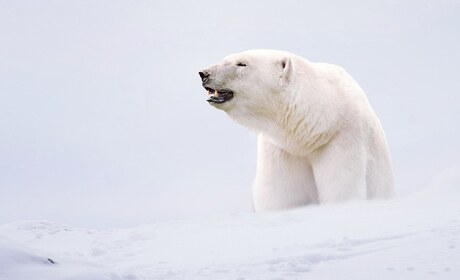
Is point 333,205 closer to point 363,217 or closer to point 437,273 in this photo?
point 363,217

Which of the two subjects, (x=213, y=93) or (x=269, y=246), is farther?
(x=213, y=93)

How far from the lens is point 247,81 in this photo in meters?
8.76

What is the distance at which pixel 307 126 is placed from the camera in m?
8.87

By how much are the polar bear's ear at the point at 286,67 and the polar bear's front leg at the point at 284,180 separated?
3.12 ft

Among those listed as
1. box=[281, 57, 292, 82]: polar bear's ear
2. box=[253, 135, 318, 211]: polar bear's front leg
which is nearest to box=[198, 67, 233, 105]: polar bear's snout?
box=[281, 57, 292, 82]: polar bear's ear

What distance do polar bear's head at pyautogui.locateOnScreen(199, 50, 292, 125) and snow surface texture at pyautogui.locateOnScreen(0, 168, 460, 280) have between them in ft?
4.95

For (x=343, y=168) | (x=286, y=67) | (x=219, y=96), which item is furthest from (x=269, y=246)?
(x=286, y=67)

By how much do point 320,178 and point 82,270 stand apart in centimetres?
477

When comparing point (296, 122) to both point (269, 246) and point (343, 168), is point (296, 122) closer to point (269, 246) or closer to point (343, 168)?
point (343, 168)

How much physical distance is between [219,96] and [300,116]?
1.03 m

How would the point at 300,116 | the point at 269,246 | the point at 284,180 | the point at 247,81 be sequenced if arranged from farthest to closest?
the point at 284,180 → the point at 300,116 → the point at 247,81 → the point at 269,246

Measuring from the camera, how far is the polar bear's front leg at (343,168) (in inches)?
348

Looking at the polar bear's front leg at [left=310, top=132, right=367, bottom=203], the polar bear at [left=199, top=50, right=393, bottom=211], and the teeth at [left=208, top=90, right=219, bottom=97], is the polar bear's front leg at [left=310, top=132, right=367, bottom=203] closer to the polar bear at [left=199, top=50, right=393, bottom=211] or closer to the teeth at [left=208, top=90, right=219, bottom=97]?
the polar bear at [left=199, top=50, right=393, bottom=211]

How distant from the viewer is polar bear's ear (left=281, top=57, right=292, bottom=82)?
877 centimetres
